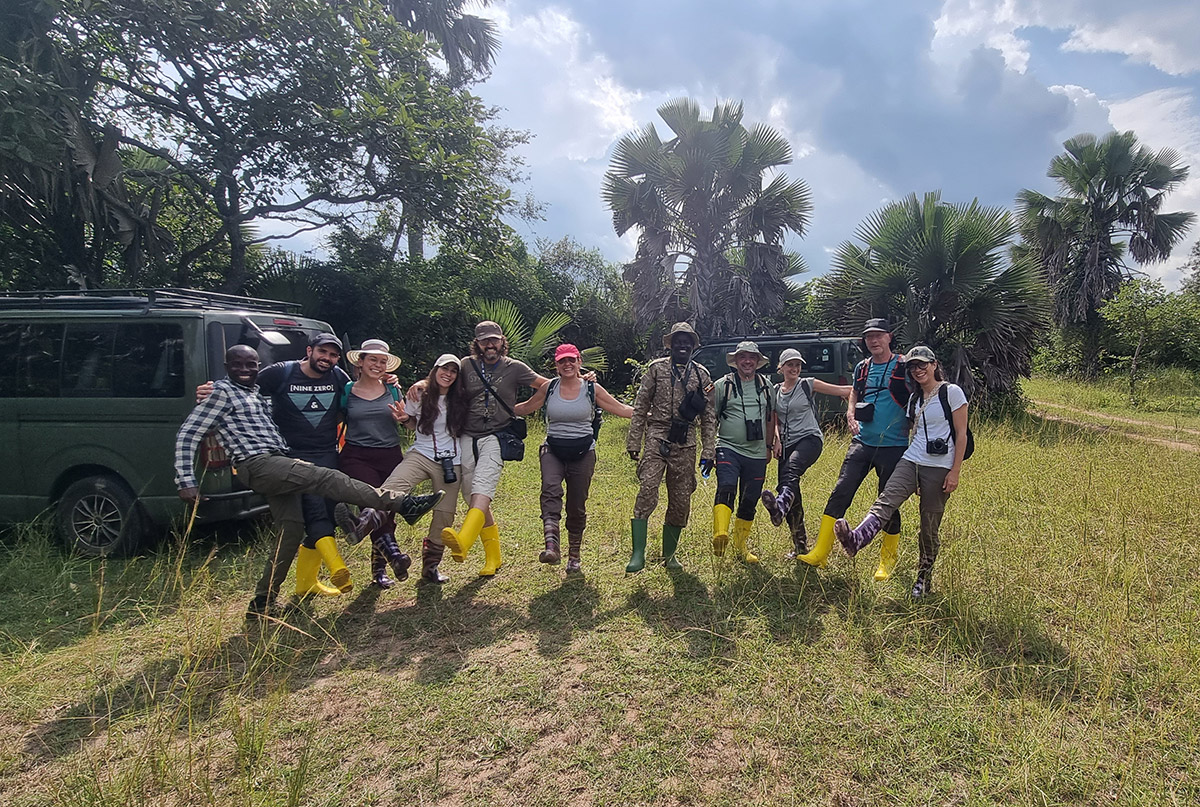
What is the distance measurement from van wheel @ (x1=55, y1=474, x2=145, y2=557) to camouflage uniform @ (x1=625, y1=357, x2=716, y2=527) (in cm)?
359

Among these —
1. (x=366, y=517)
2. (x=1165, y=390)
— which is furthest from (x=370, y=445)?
(x=1165, y=390)

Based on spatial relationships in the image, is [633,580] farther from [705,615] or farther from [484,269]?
[484,269]

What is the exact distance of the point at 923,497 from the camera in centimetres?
361

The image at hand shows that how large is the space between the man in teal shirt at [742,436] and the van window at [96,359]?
3820 mm

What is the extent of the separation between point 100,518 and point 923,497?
5.65m

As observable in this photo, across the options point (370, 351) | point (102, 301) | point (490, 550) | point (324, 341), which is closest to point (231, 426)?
point (324, 341)

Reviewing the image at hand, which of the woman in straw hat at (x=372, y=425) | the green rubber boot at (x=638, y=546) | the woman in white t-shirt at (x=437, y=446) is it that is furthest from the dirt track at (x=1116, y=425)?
the woman in straw hat at (x=372, y=425)

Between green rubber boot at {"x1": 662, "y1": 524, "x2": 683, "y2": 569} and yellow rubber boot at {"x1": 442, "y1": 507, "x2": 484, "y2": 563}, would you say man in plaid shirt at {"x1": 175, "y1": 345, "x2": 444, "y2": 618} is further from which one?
green rubber boot at {"x1": 662, "y1": 524, "x2": 683, "y2": 569}

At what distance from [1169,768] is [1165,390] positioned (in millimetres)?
17541

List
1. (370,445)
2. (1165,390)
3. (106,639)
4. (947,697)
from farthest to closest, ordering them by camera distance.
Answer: (1165,390) < (370,445) < (106,639) < (947,697)

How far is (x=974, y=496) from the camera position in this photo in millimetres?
5715

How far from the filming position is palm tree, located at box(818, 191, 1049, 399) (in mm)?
9617

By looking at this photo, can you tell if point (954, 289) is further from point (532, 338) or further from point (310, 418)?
point (310, 418)

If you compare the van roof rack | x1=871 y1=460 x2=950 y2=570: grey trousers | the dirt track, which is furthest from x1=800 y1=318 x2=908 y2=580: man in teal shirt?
the dirt track
